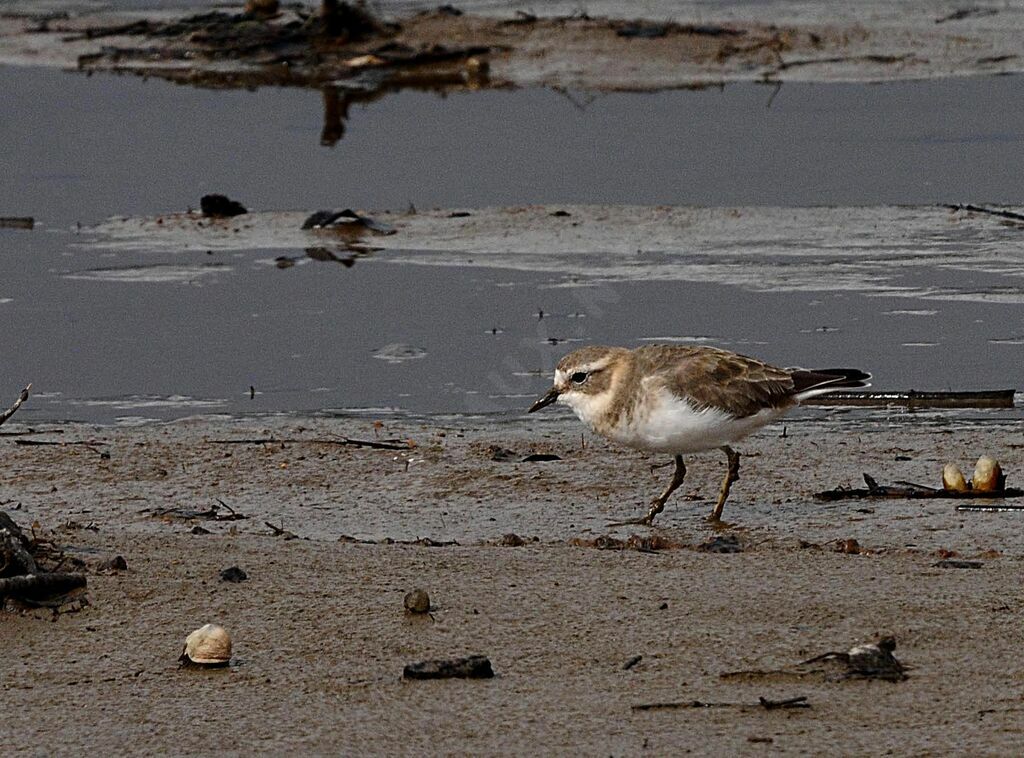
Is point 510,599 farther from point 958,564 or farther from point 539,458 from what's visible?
point 539,458

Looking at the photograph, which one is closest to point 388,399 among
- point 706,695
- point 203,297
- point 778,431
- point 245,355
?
point 245,355

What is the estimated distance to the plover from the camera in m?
7.29

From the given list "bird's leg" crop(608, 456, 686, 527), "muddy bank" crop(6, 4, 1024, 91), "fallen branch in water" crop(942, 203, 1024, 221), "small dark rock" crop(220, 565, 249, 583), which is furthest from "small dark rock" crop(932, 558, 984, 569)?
"muddy bank" crop(6, 4, 1024, 91)

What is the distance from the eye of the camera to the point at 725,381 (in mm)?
7414

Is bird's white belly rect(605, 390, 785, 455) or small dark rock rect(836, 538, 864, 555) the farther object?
bird's white belly rect(605, 390, 785, 455)

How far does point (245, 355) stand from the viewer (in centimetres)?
996

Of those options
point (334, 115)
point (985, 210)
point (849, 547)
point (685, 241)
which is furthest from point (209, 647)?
point (334, 115)

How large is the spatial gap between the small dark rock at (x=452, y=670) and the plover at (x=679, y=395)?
219 centimetres

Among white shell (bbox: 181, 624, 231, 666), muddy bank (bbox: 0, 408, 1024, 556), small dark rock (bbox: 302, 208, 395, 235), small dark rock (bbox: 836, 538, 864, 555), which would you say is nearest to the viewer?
white shell (bbox: 181, 624, 231, 666)

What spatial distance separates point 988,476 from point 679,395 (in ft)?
3.91

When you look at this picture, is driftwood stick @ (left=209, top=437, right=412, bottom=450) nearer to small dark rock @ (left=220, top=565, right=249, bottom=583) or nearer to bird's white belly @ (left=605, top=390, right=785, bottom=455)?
bird's white belly @ (left=605, top=390, right=785, bottom=455)

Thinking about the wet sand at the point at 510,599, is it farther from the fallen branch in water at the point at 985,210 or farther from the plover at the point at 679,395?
the fallen branch in water at the point at 985,210

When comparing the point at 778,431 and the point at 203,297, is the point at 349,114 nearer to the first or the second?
the point at 203,297

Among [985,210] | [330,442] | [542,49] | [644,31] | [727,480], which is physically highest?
[644,31]
